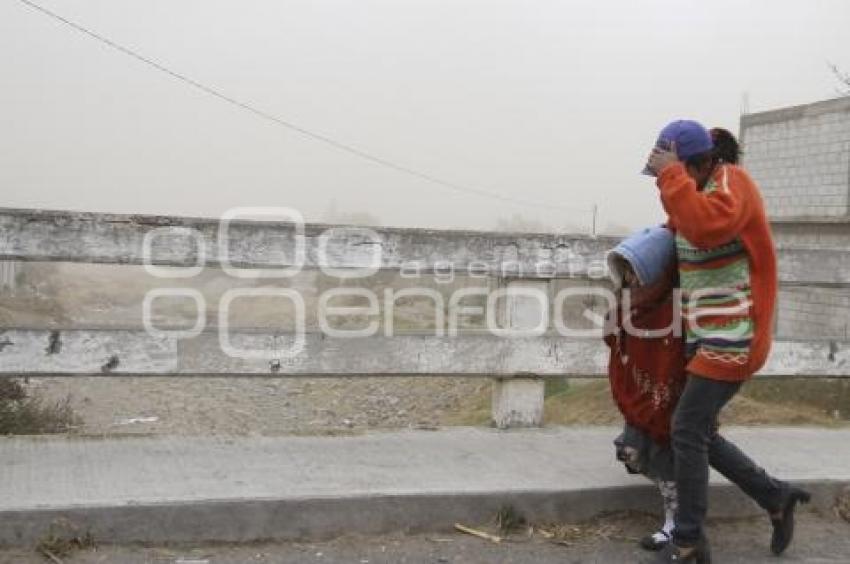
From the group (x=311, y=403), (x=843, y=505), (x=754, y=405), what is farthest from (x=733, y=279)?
(x=311, y=403)

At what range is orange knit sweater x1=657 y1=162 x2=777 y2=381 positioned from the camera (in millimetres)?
3178

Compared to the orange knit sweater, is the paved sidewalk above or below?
below

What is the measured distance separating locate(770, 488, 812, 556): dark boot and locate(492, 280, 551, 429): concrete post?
1586mm

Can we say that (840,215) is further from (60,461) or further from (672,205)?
(60,461)

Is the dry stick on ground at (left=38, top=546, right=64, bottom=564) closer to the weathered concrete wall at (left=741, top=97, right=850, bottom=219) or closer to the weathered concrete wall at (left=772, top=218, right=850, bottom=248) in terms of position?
the weathered concrete wall at (left=772, top=218, right=850, bottom=248)

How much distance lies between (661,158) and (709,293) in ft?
1.69

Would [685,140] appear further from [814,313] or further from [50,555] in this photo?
[814,313]

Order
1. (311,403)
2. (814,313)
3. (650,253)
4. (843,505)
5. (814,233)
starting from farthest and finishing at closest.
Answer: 1. (311,403)
2. (814,233)
3. (814,313)
4. (843,505)
5. (650,253)

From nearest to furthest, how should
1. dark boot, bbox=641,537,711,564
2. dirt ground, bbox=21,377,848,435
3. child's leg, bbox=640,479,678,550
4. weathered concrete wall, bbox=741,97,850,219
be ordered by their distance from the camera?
1. dark boot, bbox=641,537,711,564
2. child's leg, bbox=640,479,678,550
3. dirt ground, bbox=21,377,848,435
4. weathered concrete wall, bbox=741,97,850,219

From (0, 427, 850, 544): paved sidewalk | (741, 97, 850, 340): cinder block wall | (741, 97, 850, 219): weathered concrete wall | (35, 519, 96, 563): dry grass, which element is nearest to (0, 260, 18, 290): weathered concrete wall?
(741, 97, 850, 219): weathered concrete wall

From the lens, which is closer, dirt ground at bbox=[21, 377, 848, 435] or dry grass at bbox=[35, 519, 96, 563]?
dry grass at bbox=[35, 519, 96, 563]

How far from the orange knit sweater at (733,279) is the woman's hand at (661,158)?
0.04m

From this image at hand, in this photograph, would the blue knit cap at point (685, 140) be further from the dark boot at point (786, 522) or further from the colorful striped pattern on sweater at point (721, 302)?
the dark boot at point (786, 522)

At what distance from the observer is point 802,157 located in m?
12.8
